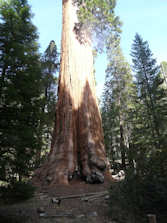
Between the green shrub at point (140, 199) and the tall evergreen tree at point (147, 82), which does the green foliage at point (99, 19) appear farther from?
the green shrub at point (140, 199)

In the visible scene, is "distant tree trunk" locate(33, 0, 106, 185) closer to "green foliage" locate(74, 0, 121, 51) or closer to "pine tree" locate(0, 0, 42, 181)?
"green foliage" locate(74, 0, 121, 51)

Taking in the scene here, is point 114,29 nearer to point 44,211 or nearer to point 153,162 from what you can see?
point 153,162

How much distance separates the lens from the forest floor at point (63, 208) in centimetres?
366

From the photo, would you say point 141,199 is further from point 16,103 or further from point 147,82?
point 147,82

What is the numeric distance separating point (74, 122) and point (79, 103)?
102 centimetres

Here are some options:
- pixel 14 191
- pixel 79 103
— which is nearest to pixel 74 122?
pixel 79 103

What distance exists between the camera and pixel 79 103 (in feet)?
26.1

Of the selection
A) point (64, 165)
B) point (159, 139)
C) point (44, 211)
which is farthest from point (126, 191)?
point (159, 139)

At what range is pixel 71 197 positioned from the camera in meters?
5.02

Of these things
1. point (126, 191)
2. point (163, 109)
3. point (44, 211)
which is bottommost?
point (44, 211)

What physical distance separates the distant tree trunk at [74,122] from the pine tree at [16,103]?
2.19 meters

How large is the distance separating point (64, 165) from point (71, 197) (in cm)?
150

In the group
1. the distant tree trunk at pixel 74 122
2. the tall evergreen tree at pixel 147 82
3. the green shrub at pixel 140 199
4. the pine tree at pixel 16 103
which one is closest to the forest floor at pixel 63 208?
the green shrub at pixel 140 199

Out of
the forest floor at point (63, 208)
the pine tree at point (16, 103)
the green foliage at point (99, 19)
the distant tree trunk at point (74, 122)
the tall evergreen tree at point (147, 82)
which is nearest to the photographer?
the forest floor at point (63, 208)
